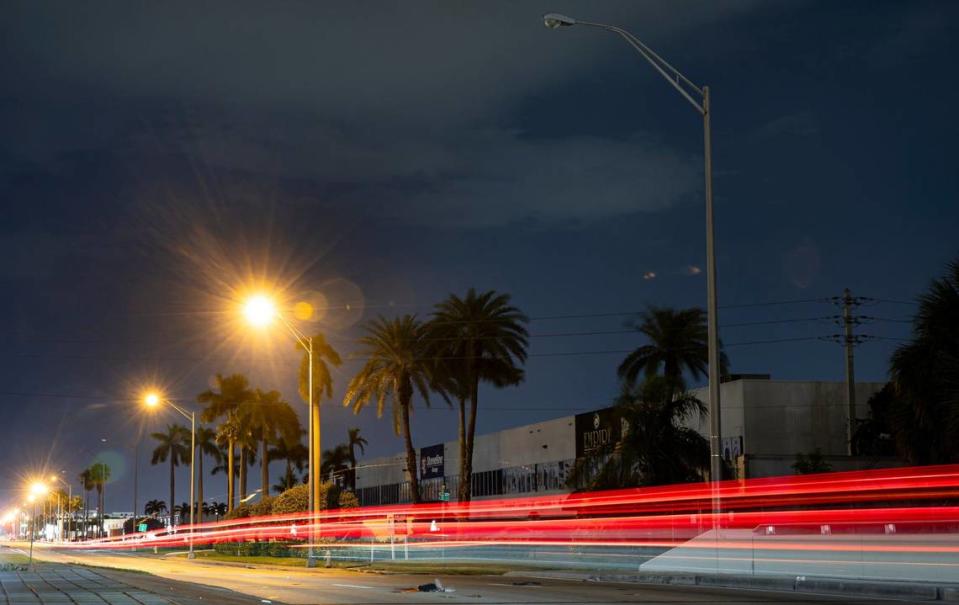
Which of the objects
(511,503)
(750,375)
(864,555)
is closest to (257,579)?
(864,555)

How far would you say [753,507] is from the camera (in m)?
43.5

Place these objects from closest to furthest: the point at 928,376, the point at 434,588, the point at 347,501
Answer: the point at 434,588 < the point at 928,376 < the point at 347,501

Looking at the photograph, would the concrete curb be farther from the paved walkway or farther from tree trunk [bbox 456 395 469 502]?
tree trunk [bbox 456 395 469 502]

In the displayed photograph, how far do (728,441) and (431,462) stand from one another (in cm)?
4450

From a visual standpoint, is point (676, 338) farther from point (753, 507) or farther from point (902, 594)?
point (902, 594)

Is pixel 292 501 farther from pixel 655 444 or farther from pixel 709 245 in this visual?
pixel 709 245

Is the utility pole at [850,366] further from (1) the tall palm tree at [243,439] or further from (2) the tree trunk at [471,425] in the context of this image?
(1) the tall palm tree at [243,439]

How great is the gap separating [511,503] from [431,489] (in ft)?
93.5

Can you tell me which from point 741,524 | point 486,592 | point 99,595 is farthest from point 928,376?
point 99,595

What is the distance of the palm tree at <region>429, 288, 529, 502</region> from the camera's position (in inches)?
2370

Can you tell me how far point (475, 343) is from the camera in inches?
2376

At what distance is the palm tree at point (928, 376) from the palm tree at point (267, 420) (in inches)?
2702

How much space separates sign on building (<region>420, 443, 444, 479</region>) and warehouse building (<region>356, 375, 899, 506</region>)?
0.27 ft

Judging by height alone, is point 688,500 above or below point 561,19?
below
